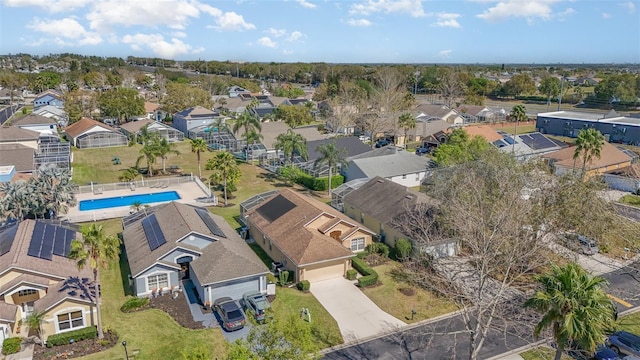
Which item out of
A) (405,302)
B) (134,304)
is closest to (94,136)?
(134,304)

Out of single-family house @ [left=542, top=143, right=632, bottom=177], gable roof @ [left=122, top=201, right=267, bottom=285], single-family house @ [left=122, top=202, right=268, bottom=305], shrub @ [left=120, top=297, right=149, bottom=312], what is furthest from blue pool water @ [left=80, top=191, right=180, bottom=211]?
single-family house @ [left=542, top=143, right=632, bottom=177]

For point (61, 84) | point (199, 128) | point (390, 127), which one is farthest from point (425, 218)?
point (61, 84)

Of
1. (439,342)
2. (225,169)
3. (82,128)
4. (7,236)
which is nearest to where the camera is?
(439,342)

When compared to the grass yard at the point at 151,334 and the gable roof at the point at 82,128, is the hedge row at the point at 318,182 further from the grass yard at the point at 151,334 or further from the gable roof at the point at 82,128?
the gable roof at the point at 82,128

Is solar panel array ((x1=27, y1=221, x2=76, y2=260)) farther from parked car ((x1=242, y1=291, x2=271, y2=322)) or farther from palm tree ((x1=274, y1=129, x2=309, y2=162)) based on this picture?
palm tree ((x1=274, y1=129, x2=309, y2=162))

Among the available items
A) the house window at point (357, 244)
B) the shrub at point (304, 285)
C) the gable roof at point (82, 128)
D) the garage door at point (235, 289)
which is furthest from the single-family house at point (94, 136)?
the shrub at point (304, 285)

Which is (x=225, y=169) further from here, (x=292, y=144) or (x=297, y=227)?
(x=297, y=227)

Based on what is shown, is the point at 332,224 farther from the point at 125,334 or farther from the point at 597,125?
the point at 597,125
